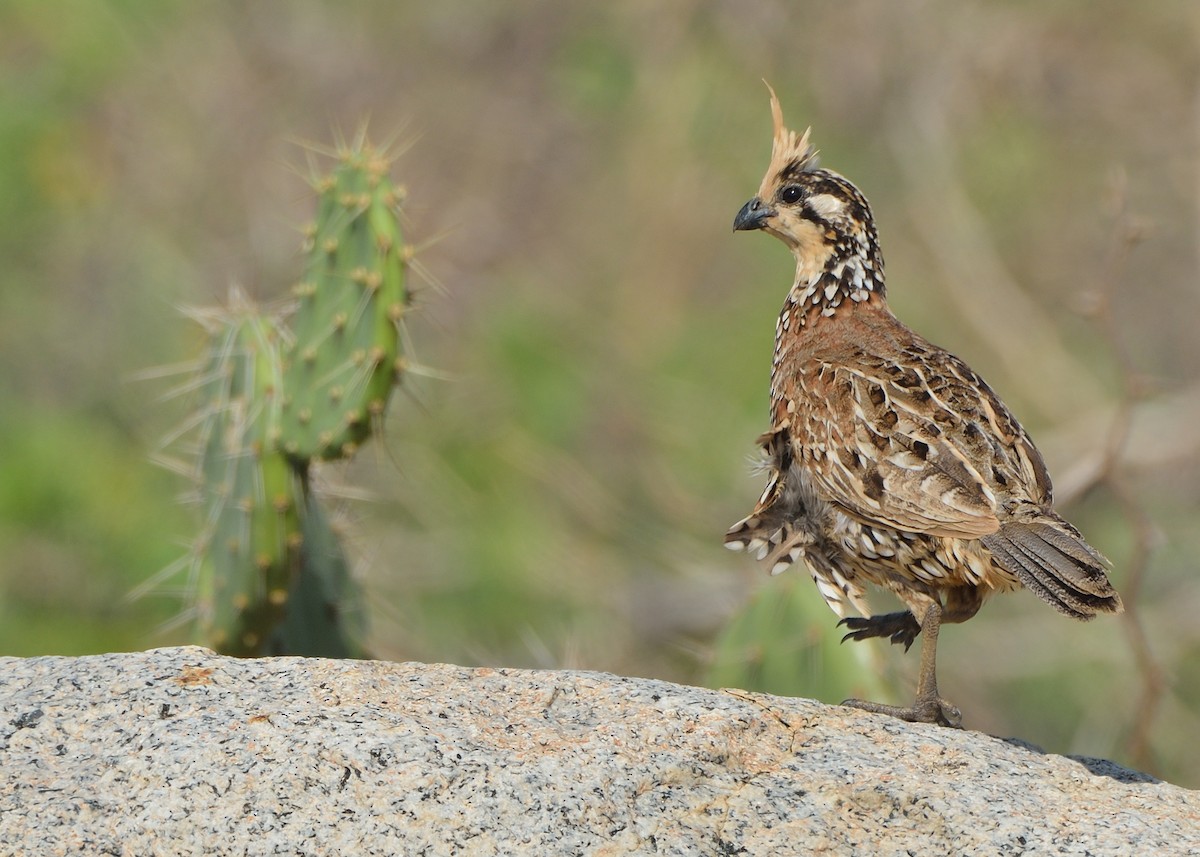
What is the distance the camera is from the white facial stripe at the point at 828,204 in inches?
242

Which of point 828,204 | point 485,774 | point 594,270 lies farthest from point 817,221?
point 594,270

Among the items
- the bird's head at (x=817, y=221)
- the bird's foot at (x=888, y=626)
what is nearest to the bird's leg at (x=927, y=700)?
the bird's foot at (x=888, y=626)

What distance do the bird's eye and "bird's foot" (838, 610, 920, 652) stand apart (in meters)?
1.59

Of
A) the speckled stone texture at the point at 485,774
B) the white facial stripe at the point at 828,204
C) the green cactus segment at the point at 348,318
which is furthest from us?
the green cactus segment at the point at 348,318

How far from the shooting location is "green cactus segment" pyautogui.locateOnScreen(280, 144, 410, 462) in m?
6.82

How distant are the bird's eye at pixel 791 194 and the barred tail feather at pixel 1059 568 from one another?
1797 millimetres

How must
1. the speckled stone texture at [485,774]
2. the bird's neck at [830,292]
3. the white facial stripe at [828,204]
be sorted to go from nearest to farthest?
1. the speckled stone texture at [485,774]
2. the bird's neck at [830,292]
3. the white facial stripe at [828,204]

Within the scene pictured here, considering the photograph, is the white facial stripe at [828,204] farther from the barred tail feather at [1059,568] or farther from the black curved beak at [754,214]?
the barred tail feather at [1059,568]

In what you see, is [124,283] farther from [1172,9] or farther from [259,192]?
[1172,9]

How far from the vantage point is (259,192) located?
16.4 meters

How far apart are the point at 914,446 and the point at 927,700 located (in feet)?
2.43

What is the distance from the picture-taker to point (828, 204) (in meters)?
6.15

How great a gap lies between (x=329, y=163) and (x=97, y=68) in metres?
2.40

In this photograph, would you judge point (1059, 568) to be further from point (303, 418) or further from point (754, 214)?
point (303, 418)
